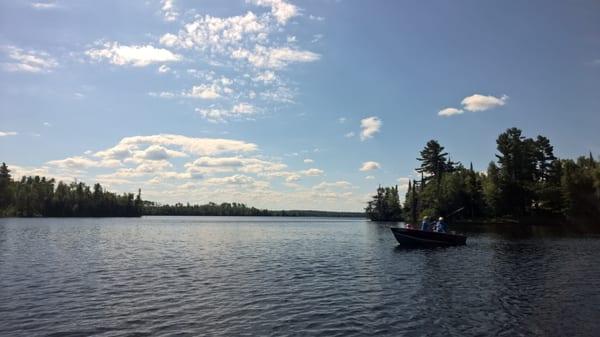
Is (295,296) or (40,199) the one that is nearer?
(295,296)

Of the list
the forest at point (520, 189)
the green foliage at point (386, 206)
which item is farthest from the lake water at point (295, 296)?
the green foliage at point (386, 206)

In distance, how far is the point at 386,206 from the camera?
190m

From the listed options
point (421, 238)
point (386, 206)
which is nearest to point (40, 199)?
point (386, 206)

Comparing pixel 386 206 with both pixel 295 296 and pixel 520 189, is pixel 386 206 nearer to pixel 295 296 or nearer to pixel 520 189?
pixel 520 189

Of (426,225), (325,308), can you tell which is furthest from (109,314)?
(426,225)

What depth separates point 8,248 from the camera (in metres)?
45.6

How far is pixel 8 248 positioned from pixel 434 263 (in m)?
42.7

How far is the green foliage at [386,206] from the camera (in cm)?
18912

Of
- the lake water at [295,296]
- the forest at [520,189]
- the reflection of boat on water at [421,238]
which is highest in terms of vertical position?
the forest at [520,189]

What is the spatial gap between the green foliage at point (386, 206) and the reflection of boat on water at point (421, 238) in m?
137

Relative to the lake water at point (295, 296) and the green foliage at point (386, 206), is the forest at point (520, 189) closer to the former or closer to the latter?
the green foliage at point (386, 206)

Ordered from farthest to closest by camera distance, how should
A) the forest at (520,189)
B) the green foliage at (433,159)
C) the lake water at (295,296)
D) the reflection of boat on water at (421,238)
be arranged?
the green foliage at (433,159)
the forest at (520,189)
the reflection of boat on water at (421,238)
the lake water at (295,296)

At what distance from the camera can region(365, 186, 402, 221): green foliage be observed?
189 meters

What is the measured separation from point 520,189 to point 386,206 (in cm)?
7642
